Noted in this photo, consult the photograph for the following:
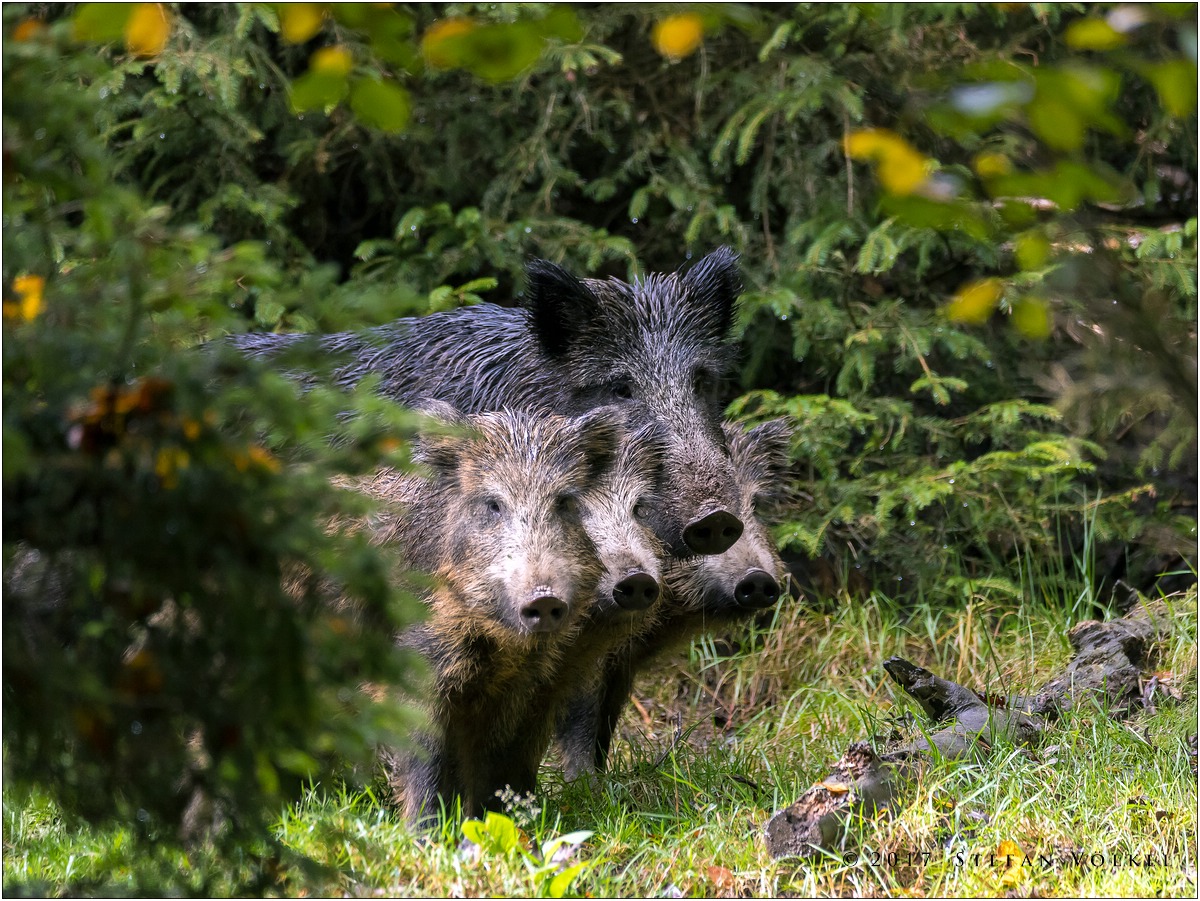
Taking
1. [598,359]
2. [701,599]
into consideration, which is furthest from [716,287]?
[701,599]

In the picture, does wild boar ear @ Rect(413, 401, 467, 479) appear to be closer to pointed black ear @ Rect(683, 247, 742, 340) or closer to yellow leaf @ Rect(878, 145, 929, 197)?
pointed black ear @ Rect(683, 247, 742, 340)

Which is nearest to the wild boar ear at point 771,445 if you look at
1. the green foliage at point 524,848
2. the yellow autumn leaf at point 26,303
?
the green foliage at point 524,848

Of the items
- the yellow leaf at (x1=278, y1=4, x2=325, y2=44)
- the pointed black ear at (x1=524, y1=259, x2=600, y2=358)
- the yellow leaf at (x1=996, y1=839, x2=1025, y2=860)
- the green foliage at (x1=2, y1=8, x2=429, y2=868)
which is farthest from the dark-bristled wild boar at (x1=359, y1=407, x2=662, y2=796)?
the yellow leaf at (x1=278, y1=4, x2=325, y2=44)

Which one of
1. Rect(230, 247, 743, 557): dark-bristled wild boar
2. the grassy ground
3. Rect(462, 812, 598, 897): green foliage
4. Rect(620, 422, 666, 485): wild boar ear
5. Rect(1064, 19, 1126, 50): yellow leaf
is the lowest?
the grassy ground

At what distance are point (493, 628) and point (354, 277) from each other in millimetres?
3441

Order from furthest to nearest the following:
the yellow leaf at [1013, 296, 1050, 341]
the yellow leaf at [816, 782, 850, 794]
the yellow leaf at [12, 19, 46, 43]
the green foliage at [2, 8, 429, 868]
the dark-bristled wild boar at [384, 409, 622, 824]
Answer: the dark-bristled wild boar at [384, 409, 622, 824]
the yellow leaf at [816, 782, 850, 794]
the yellow leaf at [12, 19, 46, 43]
the green foliage at [2, 8, 429, 868]
the yellow leaf at [1013, 296, 1050, 341]

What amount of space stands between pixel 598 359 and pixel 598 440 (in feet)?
2.40

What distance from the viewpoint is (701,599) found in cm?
518

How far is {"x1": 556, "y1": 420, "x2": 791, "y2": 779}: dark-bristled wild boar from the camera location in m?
5.18

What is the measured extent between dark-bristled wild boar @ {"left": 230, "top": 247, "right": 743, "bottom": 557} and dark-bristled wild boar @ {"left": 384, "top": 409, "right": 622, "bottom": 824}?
520mm

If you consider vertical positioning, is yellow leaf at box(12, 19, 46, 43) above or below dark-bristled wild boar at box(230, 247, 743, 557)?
above

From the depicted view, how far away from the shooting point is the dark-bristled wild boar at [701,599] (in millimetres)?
5180

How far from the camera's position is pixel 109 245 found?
8.36 ft

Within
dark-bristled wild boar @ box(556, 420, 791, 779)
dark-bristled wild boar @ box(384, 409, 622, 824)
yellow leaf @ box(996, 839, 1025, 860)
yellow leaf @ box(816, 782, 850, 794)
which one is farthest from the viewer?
dark-bristled wild boar @ box(556, 420, 791, 779)
